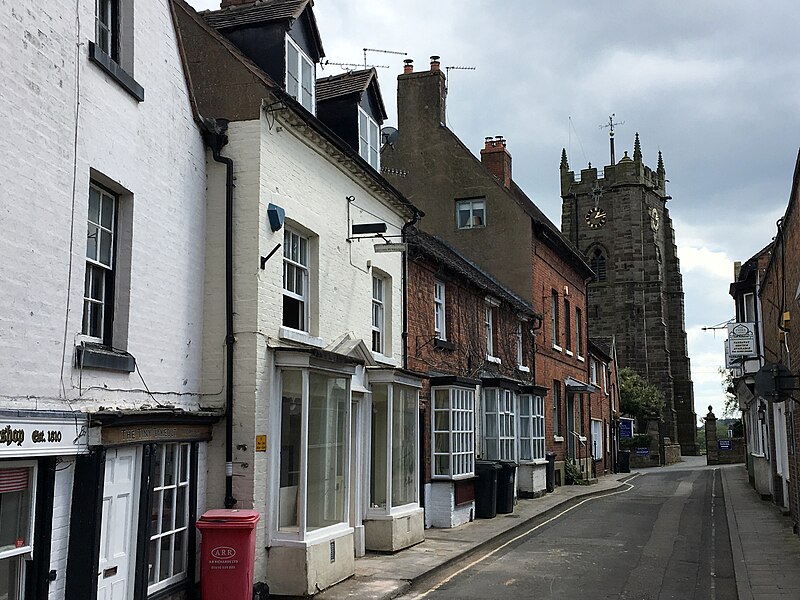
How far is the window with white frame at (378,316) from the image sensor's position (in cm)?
1588

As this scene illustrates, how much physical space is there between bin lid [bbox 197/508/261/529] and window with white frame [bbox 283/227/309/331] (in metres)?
3.04

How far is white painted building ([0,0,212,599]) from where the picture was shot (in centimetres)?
733

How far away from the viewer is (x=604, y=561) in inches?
552

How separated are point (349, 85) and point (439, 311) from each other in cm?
626

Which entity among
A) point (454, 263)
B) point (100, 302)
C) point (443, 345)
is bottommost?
point (100, 302)

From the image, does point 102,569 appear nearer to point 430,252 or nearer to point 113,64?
point 113,64

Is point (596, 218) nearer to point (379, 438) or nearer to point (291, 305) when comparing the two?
point (379, 438)

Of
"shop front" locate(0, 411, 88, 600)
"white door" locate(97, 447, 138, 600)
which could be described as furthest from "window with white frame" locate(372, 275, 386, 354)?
"shop front" locate(0, 411, 88, 600)

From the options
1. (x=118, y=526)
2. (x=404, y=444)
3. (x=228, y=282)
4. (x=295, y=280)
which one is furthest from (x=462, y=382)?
(x=118, y=526)

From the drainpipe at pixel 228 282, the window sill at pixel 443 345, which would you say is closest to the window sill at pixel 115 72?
the drainpipe at pixel 228 282

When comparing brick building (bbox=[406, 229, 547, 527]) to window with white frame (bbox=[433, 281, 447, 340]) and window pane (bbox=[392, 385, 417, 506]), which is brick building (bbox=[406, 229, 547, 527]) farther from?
window pane (bbox=[392, 385, 417, 506])

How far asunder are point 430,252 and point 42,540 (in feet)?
38.3

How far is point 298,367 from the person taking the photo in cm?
1123

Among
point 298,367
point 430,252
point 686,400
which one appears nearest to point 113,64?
point 298,367
